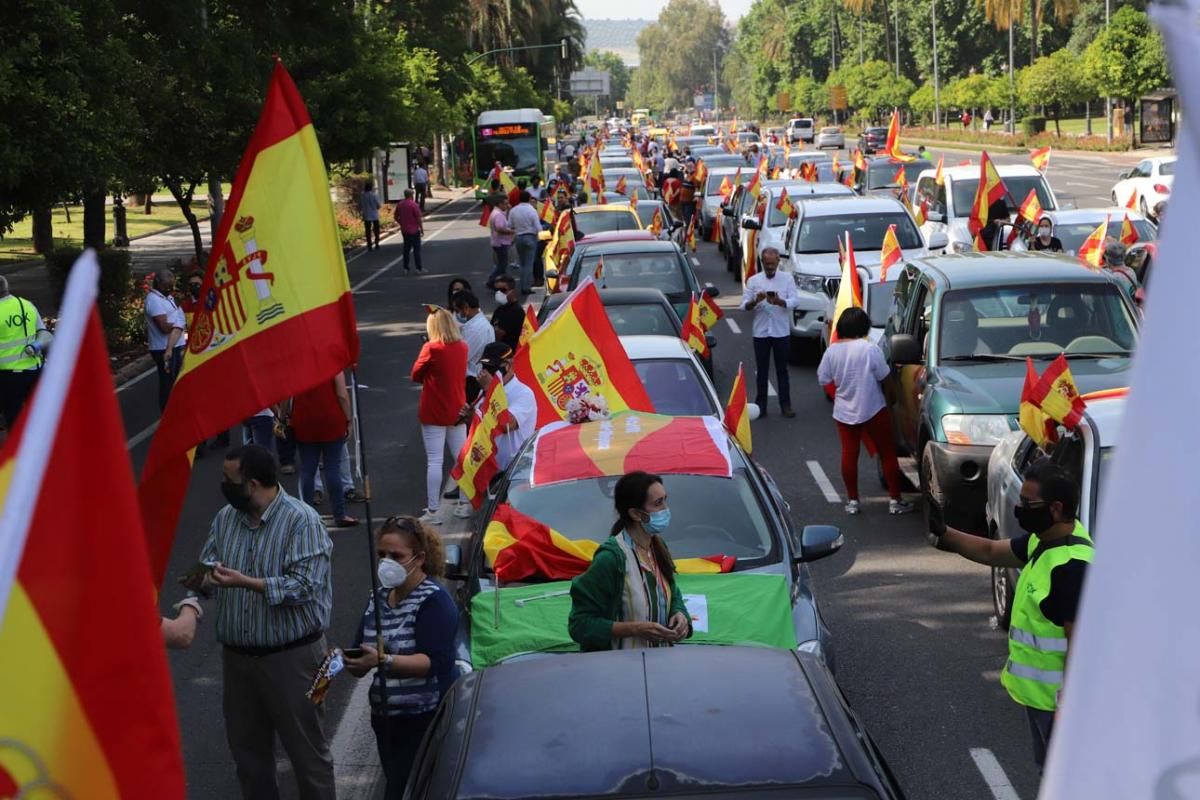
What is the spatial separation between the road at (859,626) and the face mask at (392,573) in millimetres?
1662

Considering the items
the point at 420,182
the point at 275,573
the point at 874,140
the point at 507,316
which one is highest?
the point at 874,140

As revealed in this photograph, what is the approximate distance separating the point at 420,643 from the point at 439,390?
5.98m

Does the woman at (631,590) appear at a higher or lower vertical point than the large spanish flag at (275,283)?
lower

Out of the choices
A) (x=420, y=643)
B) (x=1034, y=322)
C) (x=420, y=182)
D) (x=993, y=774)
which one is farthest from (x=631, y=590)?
(x=420, y=182)

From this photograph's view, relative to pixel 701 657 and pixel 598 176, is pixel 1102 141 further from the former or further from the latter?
pixel 701 657

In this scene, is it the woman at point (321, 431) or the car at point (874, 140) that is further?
the car at point (874, 140)

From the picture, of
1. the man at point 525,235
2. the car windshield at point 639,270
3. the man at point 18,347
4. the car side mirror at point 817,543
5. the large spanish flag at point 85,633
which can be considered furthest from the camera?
the man at point 525,235

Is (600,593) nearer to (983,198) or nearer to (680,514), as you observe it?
(680,514)

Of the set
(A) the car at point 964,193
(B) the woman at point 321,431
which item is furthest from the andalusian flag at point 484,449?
(A) the car at point 964,193

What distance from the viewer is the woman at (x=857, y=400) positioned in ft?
39.0

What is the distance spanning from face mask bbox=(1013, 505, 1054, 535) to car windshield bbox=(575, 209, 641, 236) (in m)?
18.4

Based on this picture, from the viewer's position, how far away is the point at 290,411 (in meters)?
11.7

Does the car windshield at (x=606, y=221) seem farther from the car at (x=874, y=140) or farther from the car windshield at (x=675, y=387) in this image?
the car at (x=874, y=140)

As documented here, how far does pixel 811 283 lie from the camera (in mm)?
19250
